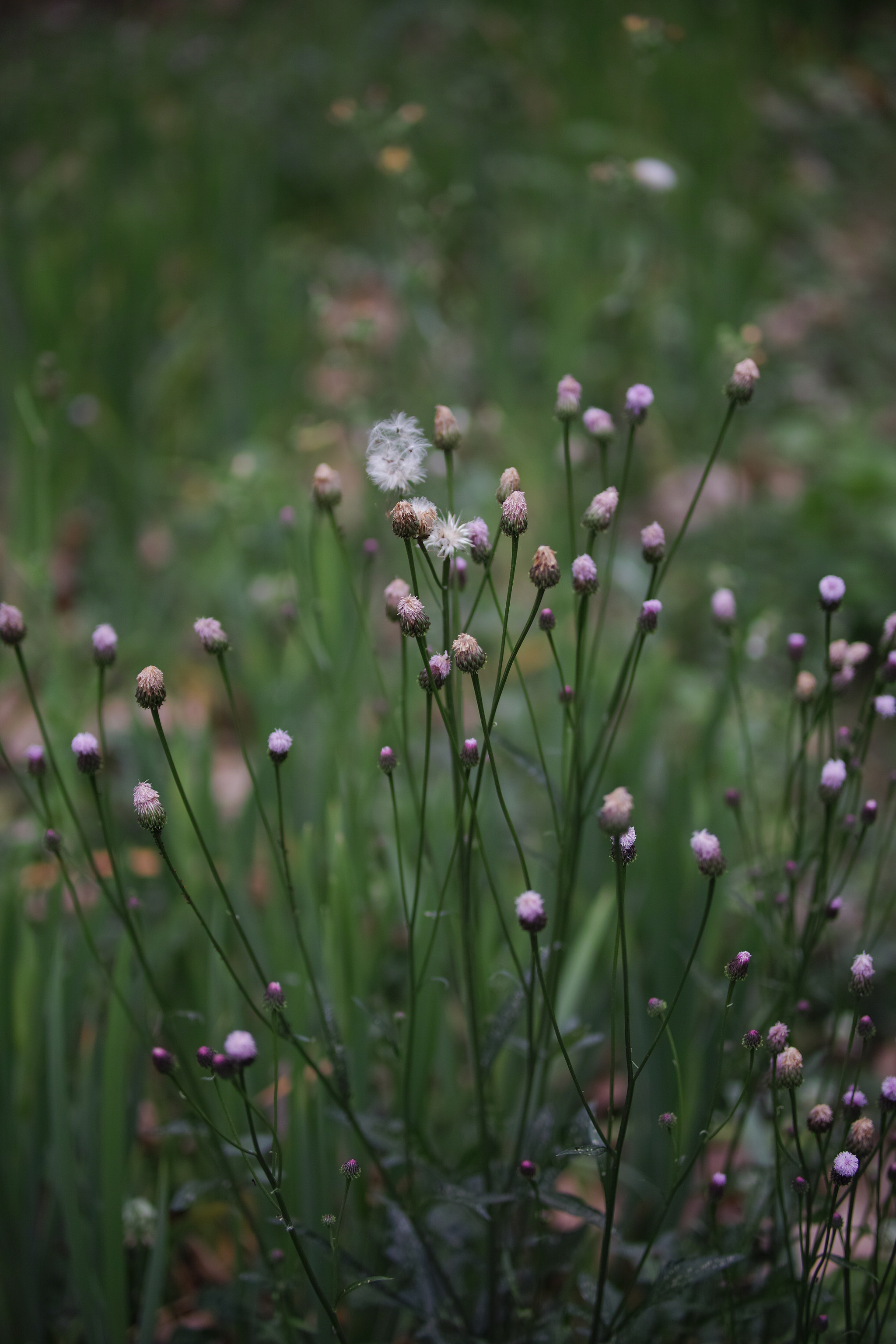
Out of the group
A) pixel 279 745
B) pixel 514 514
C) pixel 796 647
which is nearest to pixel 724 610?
pixel 796 647

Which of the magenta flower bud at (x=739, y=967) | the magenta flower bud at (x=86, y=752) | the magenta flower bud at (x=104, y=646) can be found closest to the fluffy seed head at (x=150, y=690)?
the magenta flower bud at (x=86, y=752)

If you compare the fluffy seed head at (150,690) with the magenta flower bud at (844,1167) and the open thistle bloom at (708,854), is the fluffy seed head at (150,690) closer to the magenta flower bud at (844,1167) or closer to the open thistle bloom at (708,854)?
the open thistle bloom at (708,854)

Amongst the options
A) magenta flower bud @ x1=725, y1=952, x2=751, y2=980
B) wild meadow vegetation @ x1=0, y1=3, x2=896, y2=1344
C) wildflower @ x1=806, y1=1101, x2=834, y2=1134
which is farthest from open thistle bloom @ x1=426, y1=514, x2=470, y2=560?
wildflower @ x1=806, y1=1101, x2=834, y2=1134

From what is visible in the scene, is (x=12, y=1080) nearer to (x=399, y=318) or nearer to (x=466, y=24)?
(x=399, y=318)

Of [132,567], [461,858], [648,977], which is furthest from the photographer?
[132,567]

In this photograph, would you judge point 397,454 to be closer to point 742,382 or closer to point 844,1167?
point 742,382

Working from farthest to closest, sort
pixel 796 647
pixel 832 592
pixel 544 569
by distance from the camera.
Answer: pixel 796 647
pixel 832 592
pixel 544 569

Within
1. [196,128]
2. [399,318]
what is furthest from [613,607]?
[196,128]
